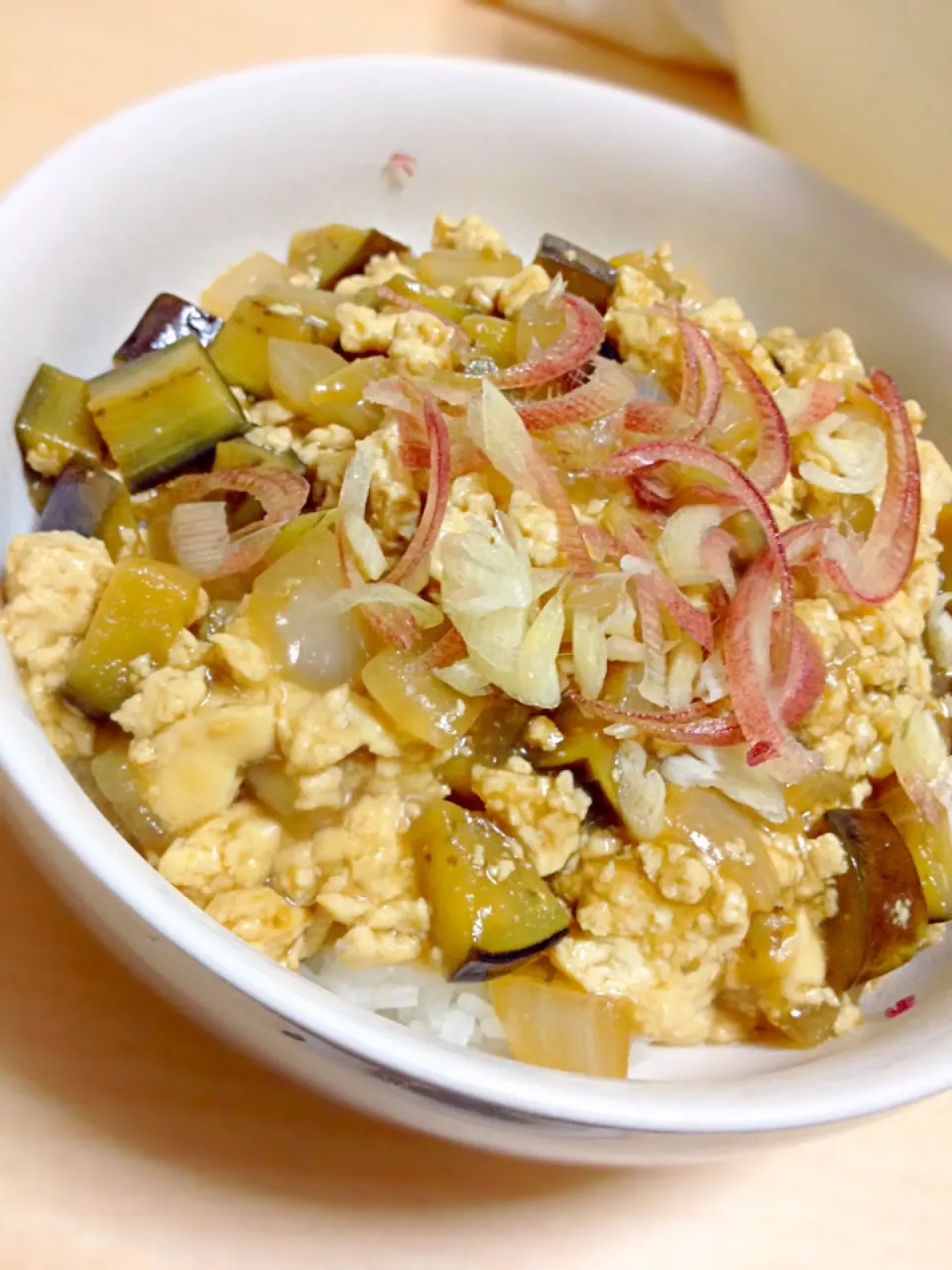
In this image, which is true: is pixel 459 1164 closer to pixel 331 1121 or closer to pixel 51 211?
pixel 331 1121

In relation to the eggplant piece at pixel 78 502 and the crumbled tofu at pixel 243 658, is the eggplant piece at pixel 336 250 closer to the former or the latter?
the eggplant piece at pixel 78 502

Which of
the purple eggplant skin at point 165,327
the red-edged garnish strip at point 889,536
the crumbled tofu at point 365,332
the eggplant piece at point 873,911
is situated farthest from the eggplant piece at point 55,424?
the eggplant piece at point 873,911

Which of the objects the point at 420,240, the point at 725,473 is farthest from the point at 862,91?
the point at 725,473

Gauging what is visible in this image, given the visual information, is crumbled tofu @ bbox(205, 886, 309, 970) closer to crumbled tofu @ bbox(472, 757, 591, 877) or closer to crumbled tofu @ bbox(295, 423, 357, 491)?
crumbled tofu @ bbox(472, 757, 591, 877)

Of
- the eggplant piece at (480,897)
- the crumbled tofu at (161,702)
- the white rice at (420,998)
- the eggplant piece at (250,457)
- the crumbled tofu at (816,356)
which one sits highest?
the crumbled tofu at (816,356)

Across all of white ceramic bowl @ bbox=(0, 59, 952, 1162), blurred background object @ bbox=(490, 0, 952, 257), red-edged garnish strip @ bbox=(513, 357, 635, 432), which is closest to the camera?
white ceramic bowl @ bbox=(0, 59, 952, 1162)

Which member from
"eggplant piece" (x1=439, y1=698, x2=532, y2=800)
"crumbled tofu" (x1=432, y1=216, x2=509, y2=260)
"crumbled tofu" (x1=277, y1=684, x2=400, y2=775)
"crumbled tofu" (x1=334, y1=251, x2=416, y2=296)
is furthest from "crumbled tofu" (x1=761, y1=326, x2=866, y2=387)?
"crumbled tofu" (x1=277, y1=684, x2=400, y2=775)

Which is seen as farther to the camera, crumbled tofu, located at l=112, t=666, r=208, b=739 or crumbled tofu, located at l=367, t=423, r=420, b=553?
crumbled tofu, located at l=367, t=423, r=420, b=553
